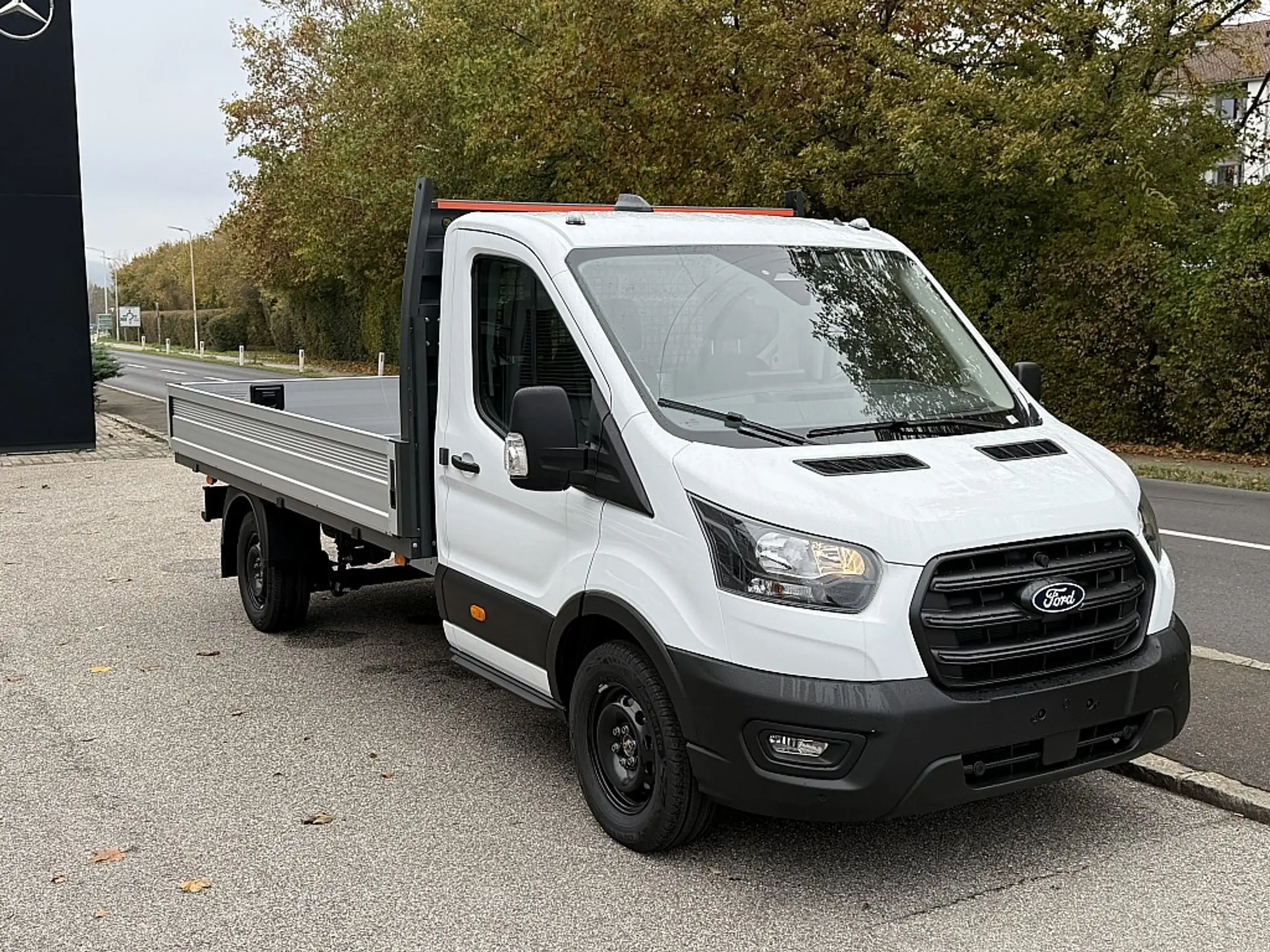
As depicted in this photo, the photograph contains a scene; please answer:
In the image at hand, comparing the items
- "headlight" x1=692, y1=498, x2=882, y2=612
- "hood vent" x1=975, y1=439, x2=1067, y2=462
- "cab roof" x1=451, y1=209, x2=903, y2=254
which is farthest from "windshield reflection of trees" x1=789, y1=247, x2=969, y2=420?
"headlight" x1=692, y1=498, x2=882, y2=612

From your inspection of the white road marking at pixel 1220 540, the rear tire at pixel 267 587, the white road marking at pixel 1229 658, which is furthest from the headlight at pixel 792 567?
the white road marking at pixel 1220 540

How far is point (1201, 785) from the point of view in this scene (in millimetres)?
4961

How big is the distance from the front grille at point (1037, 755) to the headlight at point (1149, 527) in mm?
Result: 592

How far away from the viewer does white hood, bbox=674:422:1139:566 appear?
3982mm

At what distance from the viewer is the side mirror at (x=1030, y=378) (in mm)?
5520

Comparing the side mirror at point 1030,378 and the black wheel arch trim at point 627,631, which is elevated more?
the side mirror at point 1030,378

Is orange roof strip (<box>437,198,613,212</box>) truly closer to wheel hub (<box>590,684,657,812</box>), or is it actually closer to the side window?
the side window

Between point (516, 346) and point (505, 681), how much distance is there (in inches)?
52.8

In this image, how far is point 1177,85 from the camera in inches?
731

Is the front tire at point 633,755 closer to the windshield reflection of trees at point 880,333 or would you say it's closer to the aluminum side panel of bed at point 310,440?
the windshield reflection of trees at point 880,333

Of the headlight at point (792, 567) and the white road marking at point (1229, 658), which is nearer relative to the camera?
the headlight at point (792, 567)

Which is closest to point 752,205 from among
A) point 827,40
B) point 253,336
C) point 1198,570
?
point 827,40

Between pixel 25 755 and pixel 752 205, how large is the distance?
1580cm

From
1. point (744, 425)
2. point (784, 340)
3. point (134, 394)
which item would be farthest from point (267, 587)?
point (134, 394)
